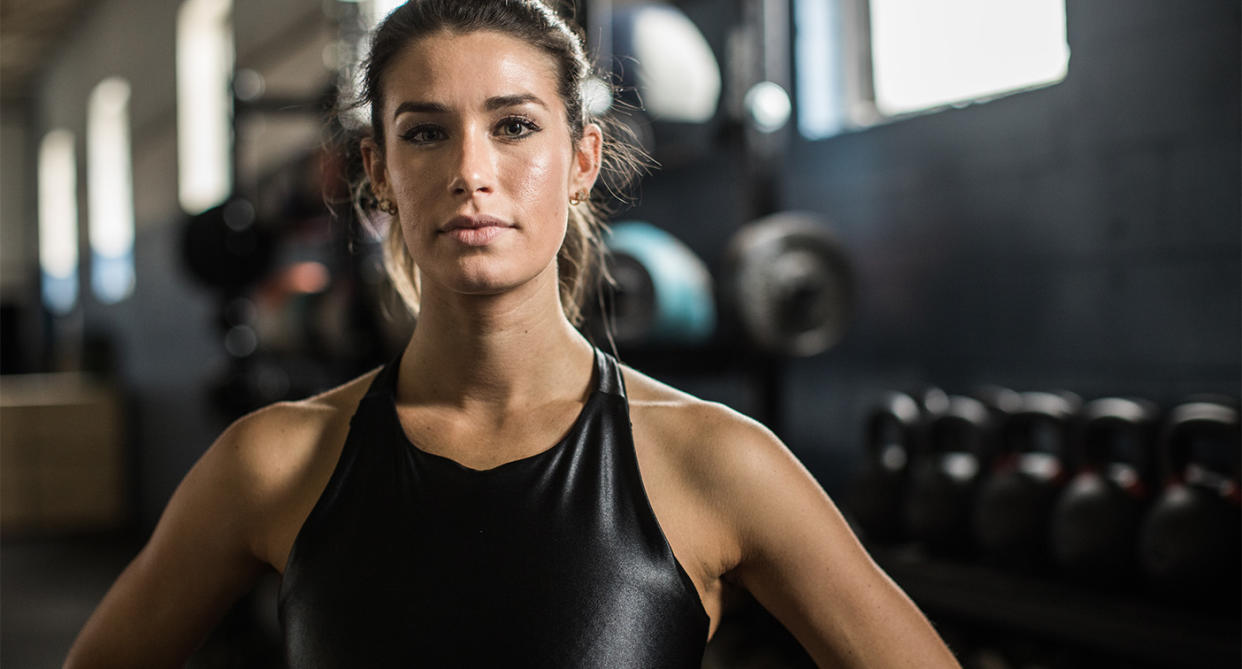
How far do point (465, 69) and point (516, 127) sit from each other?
0.20 feet

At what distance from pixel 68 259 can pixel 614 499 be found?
33.7ft

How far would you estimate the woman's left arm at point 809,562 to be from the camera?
2.91ft

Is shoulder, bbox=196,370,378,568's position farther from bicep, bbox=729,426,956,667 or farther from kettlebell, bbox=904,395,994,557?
kettlebell, bbox=904,395,994,557

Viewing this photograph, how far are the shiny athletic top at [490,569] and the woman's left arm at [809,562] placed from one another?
0.07 meters

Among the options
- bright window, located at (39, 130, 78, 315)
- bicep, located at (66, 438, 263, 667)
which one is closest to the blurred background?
bicep, located at (66, 438, 263, 667)

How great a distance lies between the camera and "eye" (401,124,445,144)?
0.88m

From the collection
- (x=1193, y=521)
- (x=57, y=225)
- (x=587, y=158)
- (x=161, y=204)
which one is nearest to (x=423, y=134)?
(x=587, y=158)

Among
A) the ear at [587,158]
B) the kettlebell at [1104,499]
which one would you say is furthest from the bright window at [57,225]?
the ear at [587,158]

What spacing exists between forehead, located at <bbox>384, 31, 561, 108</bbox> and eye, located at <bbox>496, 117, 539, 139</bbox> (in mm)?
23

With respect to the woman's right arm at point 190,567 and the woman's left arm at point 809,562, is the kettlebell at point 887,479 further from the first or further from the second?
the woman's right arm at point 190,567

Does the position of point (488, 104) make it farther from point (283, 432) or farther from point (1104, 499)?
point (1104, 499)

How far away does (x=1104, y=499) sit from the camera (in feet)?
5.88

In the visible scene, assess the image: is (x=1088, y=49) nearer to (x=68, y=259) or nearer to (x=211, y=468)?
(x=211, y=468)

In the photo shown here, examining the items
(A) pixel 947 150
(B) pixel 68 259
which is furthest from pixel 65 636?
(B) pixel 68 259
